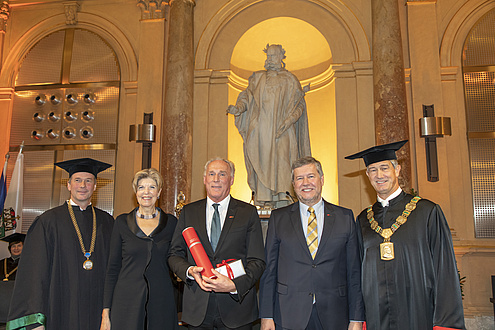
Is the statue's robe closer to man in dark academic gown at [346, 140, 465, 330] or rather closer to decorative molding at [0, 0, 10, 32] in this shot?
man in dark academic gown at [346, 140, 465, 330]

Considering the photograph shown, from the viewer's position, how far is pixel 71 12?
315 inches

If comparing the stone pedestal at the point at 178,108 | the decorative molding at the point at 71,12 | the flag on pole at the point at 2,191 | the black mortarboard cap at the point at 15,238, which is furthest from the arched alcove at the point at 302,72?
the flag on pole at the point at 2,191

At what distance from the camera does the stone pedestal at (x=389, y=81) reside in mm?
6250

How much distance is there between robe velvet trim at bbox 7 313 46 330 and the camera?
2.69 meters

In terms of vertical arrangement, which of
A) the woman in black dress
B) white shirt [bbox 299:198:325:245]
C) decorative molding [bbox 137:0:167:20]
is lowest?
the woman in black dress

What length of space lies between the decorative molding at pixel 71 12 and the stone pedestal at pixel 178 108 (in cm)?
200

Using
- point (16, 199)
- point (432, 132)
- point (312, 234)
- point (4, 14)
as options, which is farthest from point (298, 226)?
point (4, 14)

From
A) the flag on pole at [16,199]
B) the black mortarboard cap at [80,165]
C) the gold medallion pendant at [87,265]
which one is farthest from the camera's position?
the flag on pole at [16,199]

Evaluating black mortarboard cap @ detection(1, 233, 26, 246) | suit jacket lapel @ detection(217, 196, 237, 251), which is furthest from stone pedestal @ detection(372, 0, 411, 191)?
black mortarboard cap @ detection(1, 233, 26, 246)

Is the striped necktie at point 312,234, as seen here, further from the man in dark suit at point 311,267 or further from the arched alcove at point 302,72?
the arched alcove at point 302,72

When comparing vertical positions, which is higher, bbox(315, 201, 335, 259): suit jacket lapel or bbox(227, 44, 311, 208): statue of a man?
bbox(227, 44, 311, 208): statue of a man

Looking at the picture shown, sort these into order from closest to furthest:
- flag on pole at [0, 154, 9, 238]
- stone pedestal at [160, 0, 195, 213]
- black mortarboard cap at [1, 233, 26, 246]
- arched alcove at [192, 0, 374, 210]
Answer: black mortarboard cap at [1, 233, 26, 246], flag on pole at [0, 154, 9, 238], stone pedestal at [160, 0, 195, 213], arched alcove at [192, 0, 374, 210]

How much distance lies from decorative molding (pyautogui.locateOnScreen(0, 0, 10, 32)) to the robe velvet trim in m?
7.32

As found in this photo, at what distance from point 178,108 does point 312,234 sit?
4.65 meters
